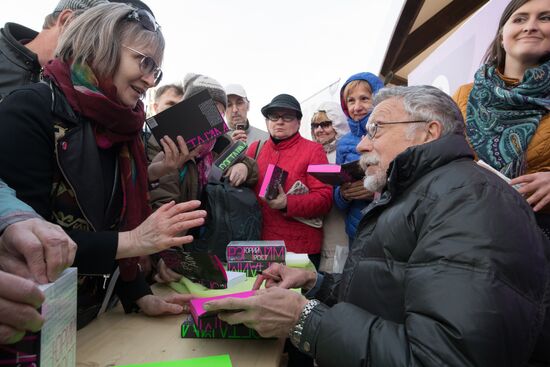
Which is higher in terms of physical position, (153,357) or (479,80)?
(479,80)

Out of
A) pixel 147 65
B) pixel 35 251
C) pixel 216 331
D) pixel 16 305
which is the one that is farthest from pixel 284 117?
pixel 16 305

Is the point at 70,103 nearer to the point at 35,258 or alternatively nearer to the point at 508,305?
the point at 35,258

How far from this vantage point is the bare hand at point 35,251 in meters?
0.68

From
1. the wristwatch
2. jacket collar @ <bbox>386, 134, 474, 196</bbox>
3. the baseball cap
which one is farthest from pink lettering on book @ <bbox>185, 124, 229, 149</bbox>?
the baseball cap

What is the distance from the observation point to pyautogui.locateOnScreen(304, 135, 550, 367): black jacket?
0.80 m

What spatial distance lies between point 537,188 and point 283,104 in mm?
1837

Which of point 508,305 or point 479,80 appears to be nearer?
point 508,305

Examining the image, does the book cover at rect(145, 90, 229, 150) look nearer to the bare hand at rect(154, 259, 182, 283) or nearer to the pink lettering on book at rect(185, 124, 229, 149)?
the pink lettering on book at rect(185, 124, 229, 149)

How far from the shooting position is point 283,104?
111 inches

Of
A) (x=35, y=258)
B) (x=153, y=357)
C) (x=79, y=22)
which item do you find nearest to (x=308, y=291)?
(x=153, y=357)

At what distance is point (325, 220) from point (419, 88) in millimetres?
1461

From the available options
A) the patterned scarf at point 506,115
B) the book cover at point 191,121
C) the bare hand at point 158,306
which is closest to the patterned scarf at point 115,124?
the bare hand at point 158,306

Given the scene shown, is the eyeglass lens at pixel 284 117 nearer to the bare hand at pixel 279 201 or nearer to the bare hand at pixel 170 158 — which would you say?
the bare hand at pixel 279 201

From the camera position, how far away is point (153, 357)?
1033 millimetres
